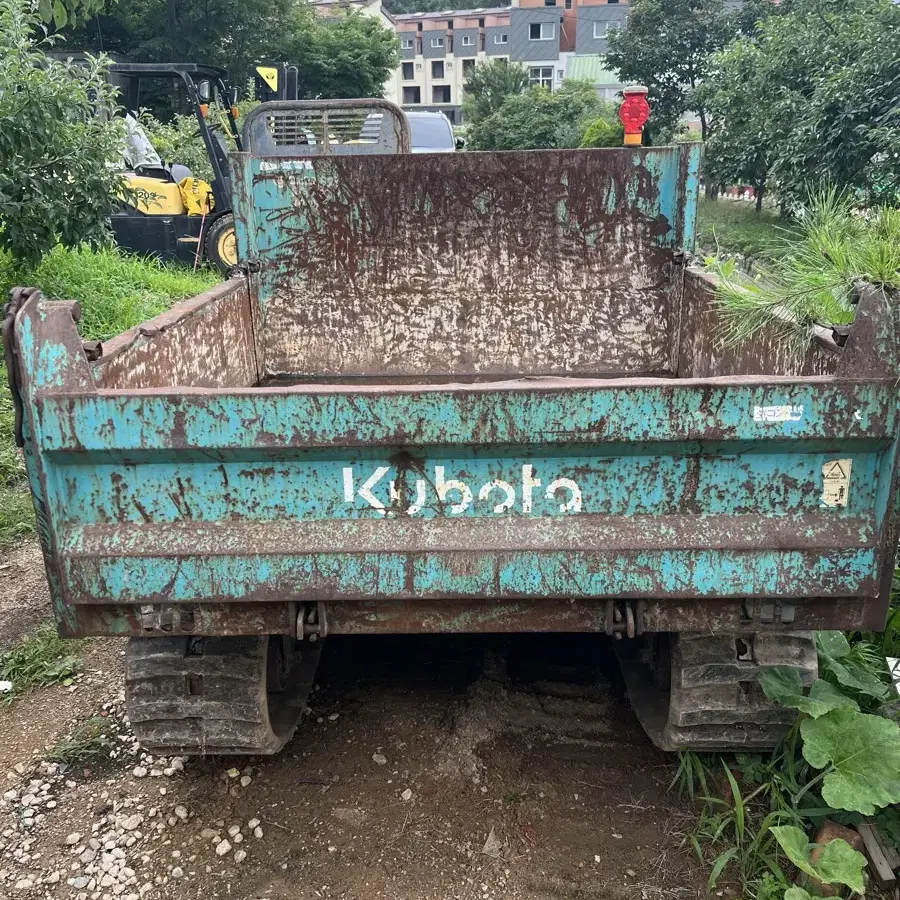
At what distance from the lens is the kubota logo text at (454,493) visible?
207cm

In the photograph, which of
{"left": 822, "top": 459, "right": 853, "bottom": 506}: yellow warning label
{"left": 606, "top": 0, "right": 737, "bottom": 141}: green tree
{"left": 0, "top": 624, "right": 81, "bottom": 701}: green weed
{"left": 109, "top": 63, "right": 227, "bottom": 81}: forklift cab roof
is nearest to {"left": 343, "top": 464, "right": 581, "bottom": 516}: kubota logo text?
{"left": 822, "top": 459, "right": 853, "bottom": 506}: yellow warning label

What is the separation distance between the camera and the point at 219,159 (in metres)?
10.5

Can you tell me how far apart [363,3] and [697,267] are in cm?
5427

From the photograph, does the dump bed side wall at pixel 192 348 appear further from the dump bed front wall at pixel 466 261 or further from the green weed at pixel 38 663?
the green weed at pixel 38 663

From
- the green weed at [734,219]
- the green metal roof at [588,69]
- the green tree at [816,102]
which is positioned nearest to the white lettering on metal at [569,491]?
the green tree at [816,102]

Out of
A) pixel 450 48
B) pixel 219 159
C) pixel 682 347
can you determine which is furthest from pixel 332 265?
pixel 450 48

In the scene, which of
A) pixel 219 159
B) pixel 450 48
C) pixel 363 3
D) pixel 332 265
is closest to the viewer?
pixel 332 265

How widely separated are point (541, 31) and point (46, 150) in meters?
56.6

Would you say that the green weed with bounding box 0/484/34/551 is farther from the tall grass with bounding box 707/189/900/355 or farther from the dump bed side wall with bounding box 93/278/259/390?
the tall grass with bounding box 707/189/900/355

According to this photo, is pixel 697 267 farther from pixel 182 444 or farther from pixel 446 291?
pixel 182 444

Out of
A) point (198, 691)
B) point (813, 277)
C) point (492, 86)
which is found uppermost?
point (492, 86)

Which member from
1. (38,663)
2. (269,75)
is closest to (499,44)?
(269,75)

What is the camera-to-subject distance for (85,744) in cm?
293

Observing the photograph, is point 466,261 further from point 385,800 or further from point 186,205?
point 186,205
